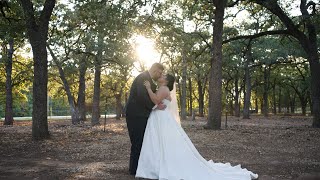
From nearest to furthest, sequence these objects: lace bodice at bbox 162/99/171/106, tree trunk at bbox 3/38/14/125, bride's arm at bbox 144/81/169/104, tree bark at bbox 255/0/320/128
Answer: bride's arm at bbox 144/81/169/104 < lace bodice at bbox 162/99/171/106 < tree bark at bbox 255/0/320/128 < tree trunk at bbox 3/38/14/125

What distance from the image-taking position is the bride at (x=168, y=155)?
23.9 feet

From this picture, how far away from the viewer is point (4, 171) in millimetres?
8602

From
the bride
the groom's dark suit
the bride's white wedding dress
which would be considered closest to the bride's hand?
the bride

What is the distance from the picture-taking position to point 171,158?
7469 mm

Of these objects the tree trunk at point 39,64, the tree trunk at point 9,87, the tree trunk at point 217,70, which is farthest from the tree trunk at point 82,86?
the tree trunk at point 39,64

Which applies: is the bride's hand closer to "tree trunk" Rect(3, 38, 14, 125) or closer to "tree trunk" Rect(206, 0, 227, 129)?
"tree trunk" Rect(206, 0, 227, 129)

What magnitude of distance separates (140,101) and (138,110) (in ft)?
→ 0.67

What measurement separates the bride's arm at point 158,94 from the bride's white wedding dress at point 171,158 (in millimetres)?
274

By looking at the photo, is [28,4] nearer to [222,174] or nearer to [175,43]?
[222,174]

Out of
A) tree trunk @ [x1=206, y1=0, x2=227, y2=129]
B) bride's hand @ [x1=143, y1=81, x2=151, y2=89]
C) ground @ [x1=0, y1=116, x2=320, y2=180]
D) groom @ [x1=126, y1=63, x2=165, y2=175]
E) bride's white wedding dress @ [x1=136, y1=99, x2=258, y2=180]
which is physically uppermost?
tree trunk @ [x1=206, y1=0, x2=227, y2=129]

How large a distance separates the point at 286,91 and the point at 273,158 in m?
64.7

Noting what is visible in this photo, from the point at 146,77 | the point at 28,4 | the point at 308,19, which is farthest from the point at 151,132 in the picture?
the point at 308,19

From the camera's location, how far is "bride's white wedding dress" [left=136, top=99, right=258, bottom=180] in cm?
728

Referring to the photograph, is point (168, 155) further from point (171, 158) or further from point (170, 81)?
point (170, 81)
